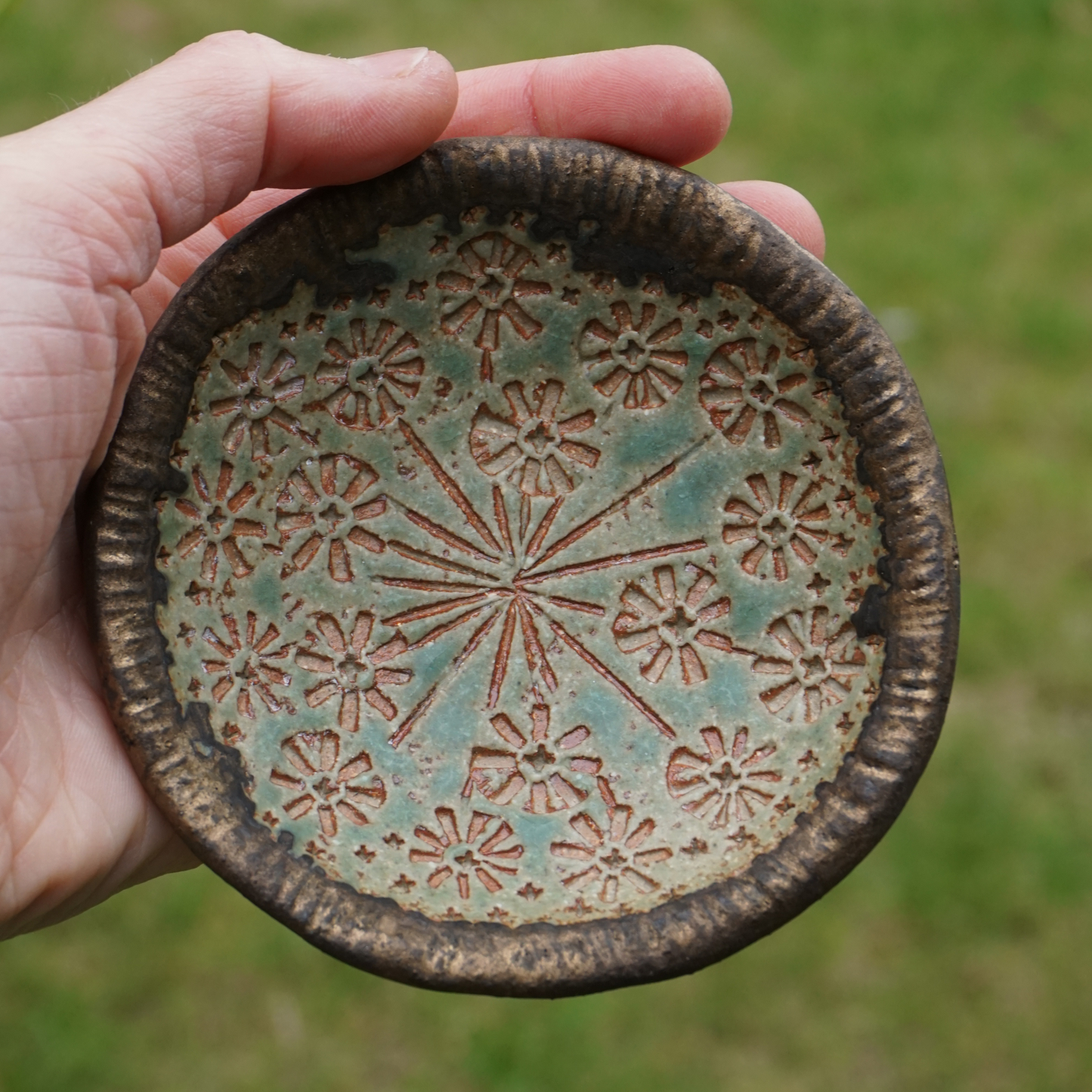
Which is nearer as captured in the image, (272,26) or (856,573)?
(856,573)

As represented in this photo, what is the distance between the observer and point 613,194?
164 cm

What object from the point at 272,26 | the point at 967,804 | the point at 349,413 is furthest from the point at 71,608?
the point at 272,26

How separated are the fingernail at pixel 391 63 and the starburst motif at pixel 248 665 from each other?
0.79m

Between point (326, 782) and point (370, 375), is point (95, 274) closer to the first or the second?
point (370, 375)

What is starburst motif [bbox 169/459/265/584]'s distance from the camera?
1.69 meters

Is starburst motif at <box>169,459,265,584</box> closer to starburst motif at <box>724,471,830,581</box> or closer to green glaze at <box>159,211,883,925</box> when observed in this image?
green glaze at <box>159,211,883,925</box>

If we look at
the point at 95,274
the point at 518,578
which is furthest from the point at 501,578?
the point at 95,274

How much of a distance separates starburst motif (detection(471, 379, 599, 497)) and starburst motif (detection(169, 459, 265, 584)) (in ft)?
1.19

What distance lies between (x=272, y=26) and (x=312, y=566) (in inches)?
98.0

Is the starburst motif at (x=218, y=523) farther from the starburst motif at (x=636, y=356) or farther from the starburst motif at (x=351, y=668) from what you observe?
the starburst motif at (x=636, y=356)

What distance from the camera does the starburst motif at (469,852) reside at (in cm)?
167

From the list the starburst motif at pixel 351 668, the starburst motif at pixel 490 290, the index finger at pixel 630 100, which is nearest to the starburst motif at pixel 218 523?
the starburst motif at pixel 351 668

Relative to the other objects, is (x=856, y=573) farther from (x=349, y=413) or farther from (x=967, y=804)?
(x=967, y=804)

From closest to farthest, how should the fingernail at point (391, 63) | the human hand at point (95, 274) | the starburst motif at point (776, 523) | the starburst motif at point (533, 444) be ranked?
the human hand at point (95, 274) < the fingernail at point (391, 63) < the starburst motif at point (776, 523) < the starburst motif at point (533, 444)
